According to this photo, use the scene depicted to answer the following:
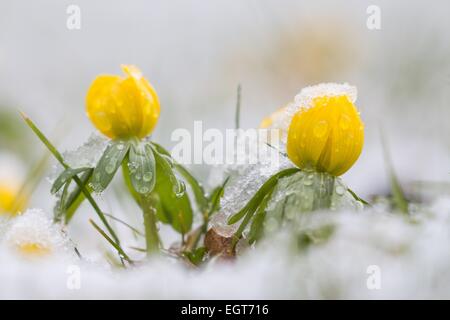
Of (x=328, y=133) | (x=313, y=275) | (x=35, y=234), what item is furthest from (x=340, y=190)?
(x=35, y=234)

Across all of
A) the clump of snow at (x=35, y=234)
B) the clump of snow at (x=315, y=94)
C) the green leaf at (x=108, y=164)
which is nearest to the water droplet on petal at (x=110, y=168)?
the green leaf at (x=108, y=164)

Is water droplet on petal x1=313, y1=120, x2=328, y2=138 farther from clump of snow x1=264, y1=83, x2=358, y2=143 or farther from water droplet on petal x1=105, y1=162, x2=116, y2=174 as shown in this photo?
water droplet on petal x1=105, y1=162, x2=116, y2=174

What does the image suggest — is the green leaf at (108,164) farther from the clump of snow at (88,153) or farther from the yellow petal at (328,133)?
the yellow petal at (328,133)

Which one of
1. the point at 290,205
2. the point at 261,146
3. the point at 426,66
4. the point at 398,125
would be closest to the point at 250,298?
the point at 290,205

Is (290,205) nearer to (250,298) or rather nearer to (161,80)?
(250,298)

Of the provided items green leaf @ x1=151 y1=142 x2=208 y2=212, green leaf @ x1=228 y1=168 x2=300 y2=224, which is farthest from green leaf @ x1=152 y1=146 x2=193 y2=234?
green leaf @ x1=228 y1=168 x2=300 y2=224

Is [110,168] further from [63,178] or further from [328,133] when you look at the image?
[328,133]
